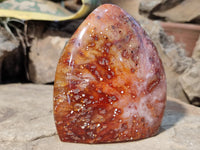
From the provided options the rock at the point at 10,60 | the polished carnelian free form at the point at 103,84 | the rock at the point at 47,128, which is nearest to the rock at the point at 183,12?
the rock at the point at 47,128

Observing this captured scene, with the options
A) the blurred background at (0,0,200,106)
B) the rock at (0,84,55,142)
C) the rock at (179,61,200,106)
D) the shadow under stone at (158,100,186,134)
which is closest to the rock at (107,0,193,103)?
the blurred background at (0,0,200,106)

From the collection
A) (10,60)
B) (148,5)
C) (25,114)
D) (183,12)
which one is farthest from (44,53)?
(183,12)

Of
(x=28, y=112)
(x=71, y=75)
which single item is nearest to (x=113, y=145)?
(x=71, y=75)

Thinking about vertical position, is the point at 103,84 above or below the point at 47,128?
above

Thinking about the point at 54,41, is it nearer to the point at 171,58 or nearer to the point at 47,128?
the point at 171,58

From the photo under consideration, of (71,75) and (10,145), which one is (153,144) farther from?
(10,145)

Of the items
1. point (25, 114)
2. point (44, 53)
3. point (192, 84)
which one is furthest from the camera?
point (44, 53)
